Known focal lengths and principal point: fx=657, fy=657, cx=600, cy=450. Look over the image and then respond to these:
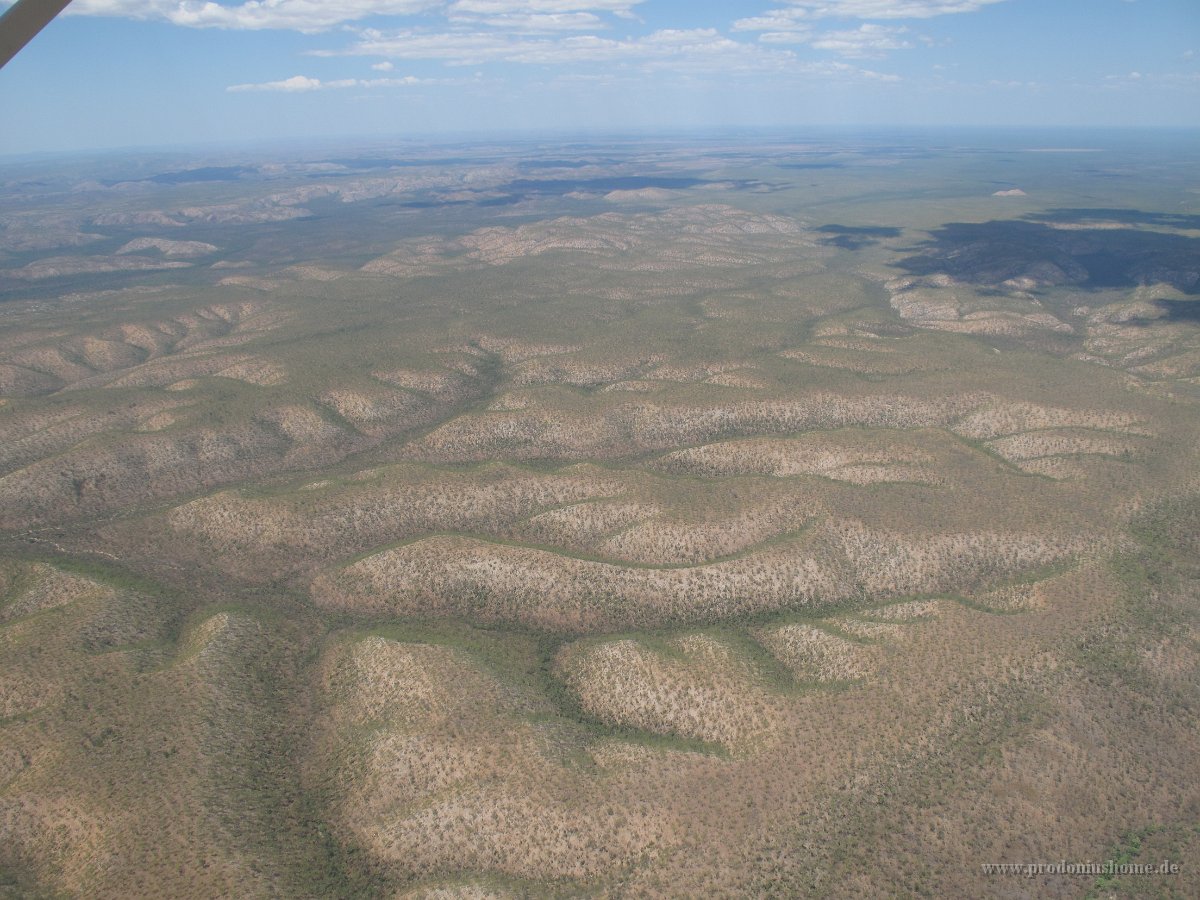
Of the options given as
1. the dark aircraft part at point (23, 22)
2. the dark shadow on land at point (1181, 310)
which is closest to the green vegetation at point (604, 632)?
the dark aircraft part at point (23, 22)

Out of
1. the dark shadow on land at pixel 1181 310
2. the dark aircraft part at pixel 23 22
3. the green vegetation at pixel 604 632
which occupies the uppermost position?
the dark aircraft part at pixel 23 22

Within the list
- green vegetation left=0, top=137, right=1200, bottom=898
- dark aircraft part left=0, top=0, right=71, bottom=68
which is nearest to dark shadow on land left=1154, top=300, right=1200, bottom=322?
green vegetation left=0, top=137, right=1200, bottom=898

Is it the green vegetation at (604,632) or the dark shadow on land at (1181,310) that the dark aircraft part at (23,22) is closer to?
the green vegetation at (604,632)

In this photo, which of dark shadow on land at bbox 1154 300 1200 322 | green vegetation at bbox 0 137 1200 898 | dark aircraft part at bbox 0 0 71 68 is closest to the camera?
dark aircraft part at bbox 0 0 71 68

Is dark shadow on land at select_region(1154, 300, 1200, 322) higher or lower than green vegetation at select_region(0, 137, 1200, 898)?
higher

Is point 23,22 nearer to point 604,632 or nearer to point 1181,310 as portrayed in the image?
point 604,632

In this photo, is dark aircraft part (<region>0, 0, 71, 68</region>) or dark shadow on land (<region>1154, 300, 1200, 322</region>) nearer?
dark aircraft part (<region>0, 0, 71, 68</region>)

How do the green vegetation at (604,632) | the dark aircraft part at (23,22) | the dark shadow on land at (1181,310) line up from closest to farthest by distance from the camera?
1. the dark aircraft part at (23,22)
2. the green vegetation at (604,632)
3. the dark shadow on land at (1181,310)

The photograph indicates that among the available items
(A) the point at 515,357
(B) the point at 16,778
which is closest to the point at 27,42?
(B) the point at 16,778

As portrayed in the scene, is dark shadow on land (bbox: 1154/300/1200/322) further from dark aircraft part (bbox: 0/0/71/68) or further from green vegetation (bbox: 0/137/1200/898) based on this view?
dark aircraft part (bbox: 0/0/71/68)
